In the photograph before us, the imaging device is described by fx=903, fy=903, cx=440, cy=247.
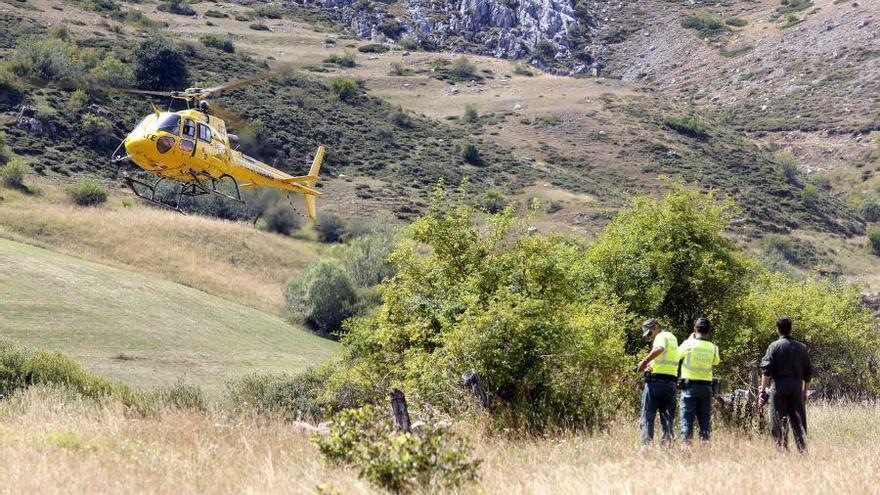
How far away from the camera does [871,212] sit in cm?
9488

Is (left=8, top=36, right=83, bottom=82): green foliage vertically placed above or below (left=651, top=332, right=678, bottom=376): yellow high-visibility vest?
above

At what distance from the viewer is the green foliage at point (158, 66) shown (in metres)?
89.4

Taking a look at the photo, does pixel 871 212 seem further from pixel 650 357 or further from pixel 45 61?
pixel 650 357

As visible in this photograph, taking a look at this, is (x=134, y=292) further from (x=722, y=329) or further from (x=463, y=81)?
(x=463, y=81)

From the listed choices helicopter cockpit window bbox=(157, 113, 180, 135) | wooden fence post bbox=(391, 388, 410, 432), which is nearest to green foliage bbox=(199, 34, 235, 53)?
helicopter cockpit window bbox=(157, 113, 180, 135)

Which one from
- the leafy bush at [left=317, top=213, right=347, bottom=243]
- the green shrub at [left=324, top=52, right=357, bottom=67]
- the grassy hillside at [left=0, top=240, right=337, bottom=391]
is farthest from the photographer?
the green shrub at [left=324, top=52, right=357, bottom=67]

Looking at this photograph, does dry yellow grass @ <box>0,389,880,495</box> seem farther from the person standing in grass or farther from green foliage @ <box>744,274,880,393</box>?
green foliage @ <box>744,274,880,393</box>

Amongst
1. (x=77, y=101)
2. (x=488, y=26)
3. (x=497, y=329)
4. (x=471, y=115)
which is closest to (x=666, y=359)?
(x=497, y=329)

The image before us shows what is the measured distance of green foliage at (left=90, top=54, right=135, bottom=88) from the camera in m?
84.1

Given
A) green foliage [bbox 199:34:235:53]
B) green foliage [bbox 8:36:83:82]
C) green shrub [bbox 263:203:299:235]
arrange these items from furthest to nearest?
green foliage [bbox 199:34:235:53] < green foliage [bbox 8:36:83:82] < green shrub [bbox 263:203:299:235]

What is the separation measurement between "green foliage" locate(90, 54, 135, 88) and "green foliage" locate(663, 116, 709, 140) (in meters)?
61.4

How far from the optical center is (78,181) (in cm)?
6681

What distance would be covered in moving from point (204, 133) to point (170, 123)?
1.15 m

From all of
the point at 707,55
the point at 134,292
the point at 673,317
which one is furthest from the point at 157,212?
the point at 707,55
